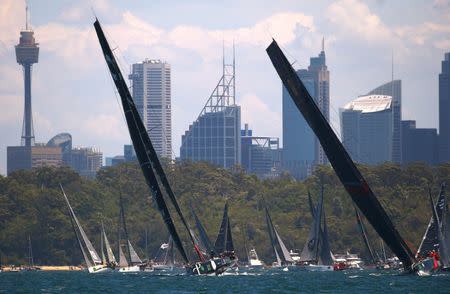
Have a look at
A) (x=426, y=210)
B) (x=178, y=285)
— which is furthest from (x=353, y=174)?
(x=426, y=210)

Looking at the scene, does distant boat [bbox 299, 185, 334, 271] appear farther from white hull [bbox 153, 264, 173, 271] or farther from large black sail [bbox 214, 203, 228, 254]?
white hull [bbox 153, 264, 173, 271]

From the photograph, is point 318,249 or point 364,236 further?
point 318,249

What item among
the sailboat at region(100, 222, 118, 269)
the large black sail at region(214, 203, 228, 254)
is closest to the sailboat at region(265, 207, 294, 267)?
the sailboat at region(100, 222, 118, 269)

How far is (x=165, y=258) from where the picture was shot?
167 m

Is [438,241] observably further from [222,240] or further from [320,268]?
[320,268]

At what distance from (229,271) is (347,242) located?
1979 inches

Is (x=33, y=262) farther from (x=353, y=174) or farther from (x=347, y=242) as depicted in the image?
(x=353, y=174)

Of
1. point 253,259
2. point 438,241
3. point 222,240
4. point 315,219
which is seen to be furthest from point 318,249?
point 438,241

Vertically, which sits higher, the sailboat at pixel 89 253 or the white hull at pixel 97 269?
the sailboat at pixel 89 253

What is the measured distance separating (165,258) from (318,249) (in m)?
26.9

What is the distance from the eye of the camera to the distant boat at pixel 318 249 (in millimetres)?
142375

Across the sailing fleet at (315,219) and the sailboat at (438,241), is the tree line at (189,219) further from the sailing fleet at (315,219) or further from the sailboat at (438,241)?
the sailboat at (438,241)

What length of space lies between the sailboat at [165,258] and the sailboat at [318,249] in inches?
805

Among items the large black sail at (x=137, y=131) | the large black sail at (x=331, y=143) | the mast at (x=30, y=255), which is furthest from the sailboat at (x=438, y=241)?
the mast at (x=30, y=255)
